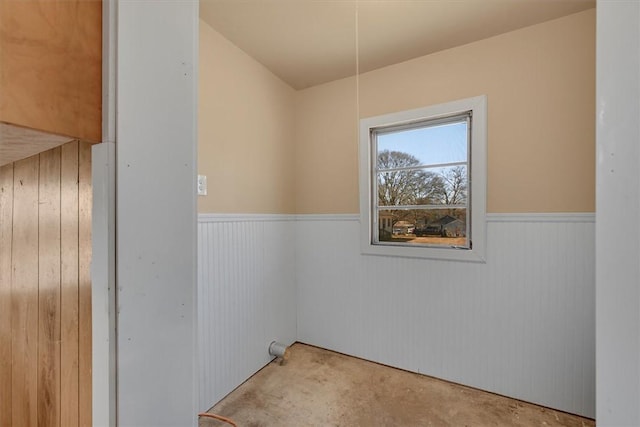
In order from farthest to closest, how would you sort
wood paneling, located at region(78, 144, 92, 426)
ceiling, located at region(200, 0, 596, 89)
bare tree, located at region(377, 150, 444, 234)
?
bare tree, located at region(377, 150, 444, 234) < ceiling, located at region(200, 0, 596, 89) < wood paneling, located at region(78, 144, 92, 426)

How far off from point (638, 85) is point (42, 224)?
73.3 inches

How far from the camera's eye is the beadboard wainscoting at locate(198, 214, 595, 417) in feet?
5.75

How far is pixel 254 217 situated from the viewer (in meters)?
2.19

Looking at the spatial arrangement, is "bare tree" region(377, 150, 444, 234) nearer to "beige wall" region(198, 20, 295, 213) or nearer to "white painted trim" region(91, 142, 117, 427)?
"beige wall" region(198, 20, 295, 213)

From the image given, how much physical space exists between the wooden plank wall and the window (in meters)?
1.98

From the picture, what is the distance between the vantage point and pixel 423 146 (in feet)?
7.32

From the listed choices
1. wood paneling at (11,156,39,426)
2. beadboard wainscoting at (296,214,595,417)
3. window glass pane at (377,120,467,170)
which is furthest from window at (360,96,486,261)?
wood paneling at (11,156,39,426)

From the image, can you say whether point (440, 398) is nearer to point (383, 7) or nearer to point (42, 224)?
point (42, 224)

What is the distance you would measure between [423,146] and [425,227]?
637mm

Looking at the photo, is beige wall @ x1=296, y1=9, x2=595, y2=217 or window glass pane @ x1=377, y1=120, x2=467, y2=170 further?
window glass pane @ x1=377, y1=120, x2=467, y2=170

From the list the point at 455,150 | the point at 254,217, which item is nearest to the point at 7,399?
the point at 254,217

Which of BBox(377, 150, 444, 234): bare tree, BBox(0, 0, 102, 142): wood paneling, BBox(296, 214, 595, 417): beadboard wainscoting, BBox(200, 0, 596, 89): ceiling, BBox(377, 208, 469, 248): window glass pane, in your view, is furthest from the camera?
BBox(377, 150, 444, 234): bare tree

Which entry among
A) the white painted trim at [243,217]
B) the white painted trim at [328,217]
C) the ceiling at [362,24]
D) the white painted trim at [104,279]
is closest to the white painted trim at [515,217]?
the white painted trim at [243,217]

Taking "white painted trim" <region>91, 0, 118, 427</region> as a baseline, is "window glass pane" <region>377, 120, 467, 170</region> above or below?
above
